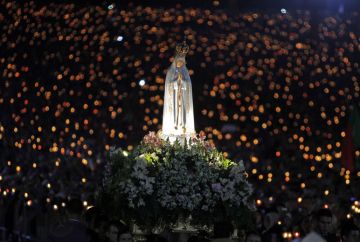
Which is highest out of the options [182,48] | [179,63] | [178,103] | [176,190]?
[182,48]

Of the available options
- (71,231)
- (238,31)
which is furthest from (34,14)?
(71,231)

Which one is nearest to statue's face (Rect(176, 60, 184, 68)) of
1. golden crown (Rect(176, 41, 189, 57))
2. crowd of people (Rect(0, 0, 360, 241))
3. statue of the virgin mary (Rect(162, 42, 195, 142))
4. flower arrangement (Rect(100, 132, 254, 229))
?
statue of the virgin mary (Rect(162, 42, 195, 142))

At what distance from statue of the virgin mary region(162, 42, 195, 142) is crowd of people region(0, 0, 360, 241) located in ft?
23.4

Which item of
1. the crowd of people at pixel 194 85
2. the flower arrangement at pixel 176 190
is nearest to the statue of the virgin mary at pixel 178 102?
the flower arrangement at pixel 176 190

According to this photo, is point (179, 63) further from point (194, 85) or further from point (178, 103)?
point (194, 85)

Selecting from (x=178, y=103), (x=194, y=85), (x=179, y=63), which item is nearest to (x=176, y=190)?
(x=178, y=103)

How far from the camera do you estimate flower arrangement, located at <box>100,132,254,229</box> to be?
13.0 meters

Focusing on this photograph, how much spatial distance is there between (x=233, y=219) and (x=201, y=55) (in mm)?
14155

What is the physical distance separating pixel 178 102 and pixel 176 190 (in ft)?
8.34

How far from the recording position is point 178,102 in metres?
15.3

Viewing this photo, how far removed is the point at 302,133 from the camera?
1093 inches

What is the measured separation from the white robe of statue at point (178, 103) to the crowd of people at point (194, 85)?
23.4ft

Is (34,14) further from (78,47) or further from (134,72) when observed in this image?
(134,72)

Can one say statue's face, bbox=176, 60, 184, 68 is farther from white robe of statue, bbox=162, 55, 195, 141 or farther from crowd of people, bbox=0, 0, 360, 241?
crowd of people, bbox=0, 0, 360, 241
